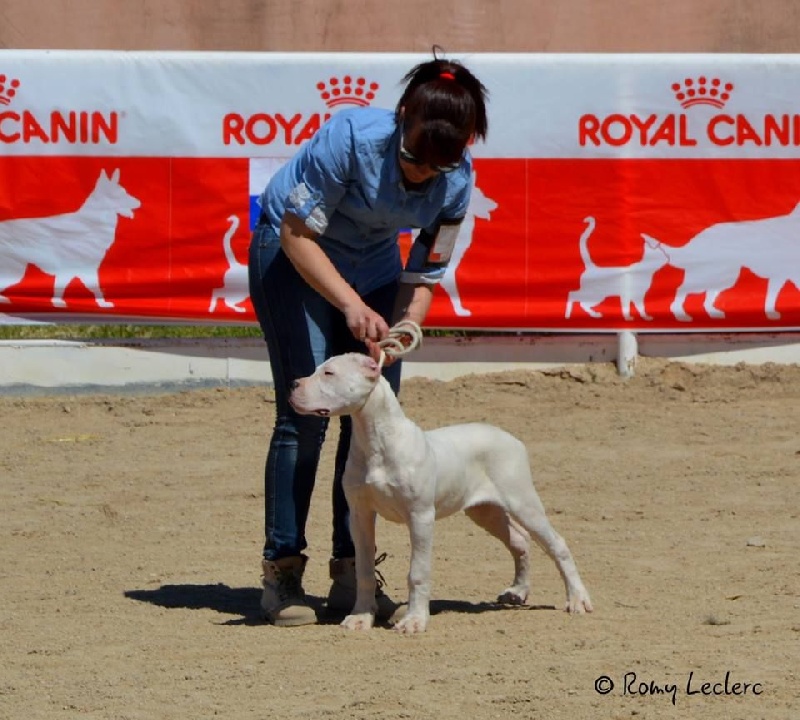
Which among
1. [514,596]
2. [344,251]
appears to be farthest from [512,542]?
[344,251]

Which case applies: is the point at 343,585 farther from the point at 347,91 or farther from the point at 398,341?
the point at 347,91

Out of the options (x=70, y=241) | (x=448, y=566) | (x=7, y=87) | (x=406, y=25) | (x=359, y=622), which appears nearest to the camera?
(x=359, y=622)

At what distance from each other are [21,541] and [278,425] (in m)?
1.86

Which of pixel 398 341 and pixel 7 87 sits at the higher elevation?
pixel 7 87

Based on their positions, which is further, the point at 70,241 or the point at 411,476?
the point at 70,241

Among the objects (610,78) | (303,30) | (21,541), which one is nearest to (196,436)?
(21,541)

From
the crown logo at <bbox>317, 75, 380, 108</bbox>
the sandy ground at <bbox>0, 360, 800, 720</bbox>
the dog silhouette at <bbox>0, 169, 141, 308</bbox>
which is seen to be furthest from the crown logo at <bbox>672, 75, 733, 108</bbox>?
the dog silhouette at <bbox>0, 169, 141, 308</bbox>

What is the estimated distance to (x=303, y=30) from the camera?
38.8ft

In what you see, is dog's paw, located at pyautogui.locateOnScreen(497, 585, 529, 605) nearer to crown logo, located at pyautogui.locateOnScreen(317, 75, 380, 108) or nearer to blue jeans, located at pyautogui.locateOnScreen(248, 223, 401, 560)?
blue jeans, located at pyautogui.locateOnScreen(248, 223, 401, 560)

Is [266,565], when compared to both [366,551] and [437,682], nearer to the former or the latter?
[366,551]

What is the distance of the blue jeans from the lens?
525 cm

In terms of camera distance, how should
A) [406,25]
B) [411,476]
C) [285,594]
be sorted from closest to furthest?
[411,476]
[285,594]
[406,25]

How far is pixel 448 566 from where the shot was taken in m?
6.29

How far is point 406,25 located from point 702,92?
287 cm
